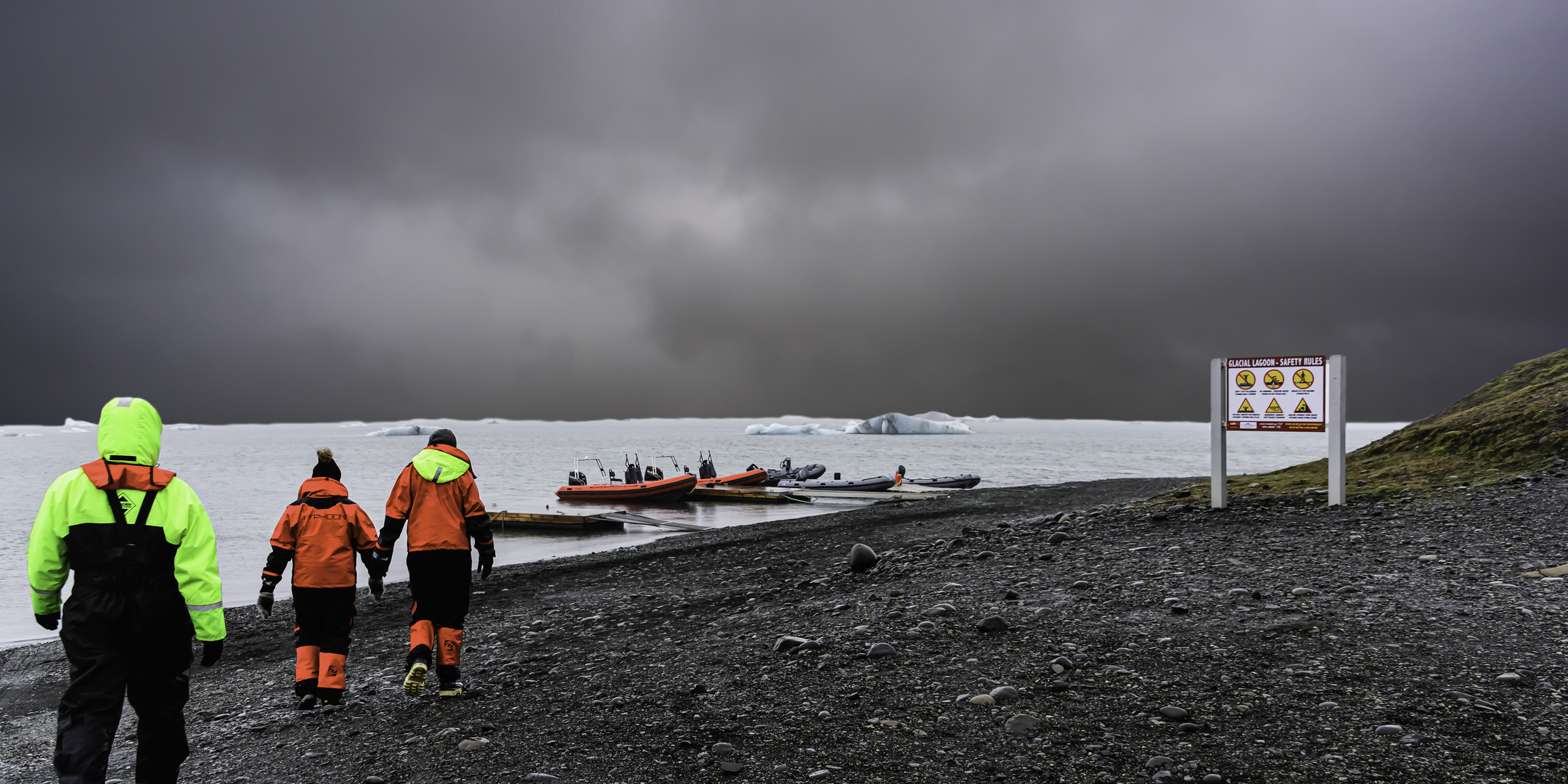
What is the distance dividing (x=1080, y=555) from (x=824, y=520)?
13507 millimetres

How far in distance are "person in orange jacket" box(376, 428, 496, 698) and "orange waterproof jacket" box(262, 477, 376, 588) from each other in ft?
0.74

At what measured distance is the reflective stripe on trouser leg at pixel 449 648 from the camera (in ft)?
20.9

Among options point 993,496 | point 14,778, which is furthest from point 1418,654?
point 993,496

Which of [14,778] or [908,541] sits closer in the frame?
[14,778]

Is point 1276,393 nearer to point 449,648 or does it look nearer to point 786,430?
point 449,648

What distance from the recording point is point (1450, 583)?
6.64m

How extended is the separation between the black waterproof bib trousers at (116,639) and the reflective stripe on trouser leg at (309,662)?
6.88ft

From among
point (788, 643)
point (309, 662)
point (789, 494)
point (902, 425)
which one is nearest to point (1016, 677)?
point (788, 643)

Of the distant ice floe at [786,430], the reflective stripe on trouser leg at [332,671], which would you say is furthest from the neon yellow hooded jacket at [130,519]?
the distant ice floe at [786,430]

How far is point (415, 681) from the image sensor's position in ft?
20.5

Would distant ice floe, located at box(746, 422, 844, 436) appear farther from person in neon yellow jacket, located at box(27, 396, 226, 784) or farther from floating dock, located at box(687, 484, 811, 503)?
person in neon yellow jacket, located at box(27, 396, 226, 784)

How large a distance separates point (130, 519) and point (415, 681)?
8.69ft

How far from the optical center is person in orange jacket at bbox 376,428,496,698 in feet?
20.8

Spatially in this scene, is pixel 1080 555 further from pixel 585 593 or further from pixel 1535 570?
pixel 585 593
